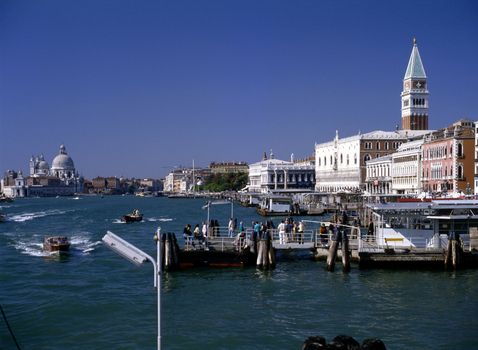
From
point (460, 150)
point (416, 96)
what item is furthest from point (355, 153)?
point (460, 150)

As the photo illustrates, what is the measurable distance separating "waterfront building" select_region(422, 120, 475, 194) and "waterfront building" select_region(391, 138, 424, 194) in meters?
5.25

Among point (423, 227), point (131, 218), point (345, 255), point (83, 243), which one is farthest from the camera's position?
point (131, 218)

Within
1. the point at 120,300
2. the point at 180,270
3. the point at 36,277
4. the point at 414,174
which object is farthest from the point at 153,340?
the point at 414,174

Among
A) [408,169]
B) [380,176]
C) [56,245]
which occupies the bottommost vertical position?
[56,245]

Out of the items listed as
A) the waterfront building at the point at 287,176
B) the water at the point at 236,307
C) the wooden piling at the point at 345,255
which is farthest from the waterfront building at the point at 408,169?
the waterfront building at the point at 287,176

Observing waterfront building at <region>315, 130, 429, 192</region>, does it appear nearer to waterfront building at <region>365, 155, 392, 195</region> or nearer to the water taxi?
→ waterfront building at <region>365, 155, 392, 195</region>

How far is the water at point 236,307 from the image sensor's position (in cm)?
1352

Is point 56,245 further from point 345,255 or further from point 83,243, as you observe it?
point 345,255

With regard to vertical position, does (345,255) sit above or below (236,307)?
above

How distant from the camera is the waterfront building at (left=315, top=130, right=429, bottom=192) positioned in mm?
84062

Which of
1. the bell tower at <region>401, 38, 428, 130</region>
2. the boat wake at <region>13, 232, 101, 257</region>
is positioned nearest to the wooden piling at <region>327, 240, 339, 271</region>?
the boat wake at <region>13, 232, 101, 257</region>

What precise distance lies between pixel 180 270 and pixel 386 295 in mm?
6910

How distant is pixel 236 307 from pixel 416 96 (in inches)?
3251

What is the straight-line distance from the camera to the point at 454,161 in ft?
161
